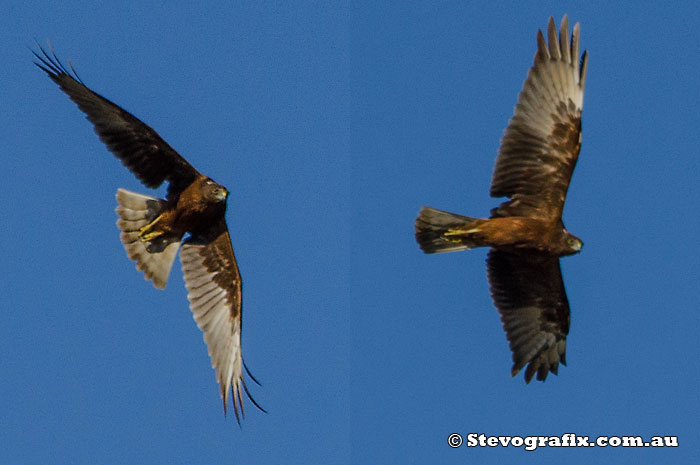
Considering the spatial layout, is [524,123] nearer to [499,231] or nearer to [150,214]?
[499,231]

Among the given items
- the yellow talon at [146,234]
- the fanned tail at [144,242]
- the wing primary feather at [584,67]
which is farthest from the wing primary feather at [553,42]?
the yellow talon at [146,234]

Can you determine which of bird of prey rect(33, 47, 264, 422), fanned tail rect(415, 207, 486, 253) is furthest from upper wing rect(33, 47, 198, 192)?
fanned tail rect(415, 207, 486, 253)

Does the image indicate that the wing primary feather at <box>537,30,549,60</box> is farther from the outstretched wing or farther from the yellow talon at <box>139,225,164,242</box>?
the yellow talon at <box>139,225,164,242</box>

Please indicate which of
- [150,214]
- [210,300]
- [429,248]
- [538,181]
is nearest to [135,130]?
[150,214]

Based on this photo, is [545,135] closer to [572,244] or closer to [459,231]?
[572,244]

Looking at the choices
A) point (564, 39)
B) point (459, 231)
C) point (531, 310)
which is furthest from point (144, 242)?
point (564, 39)
